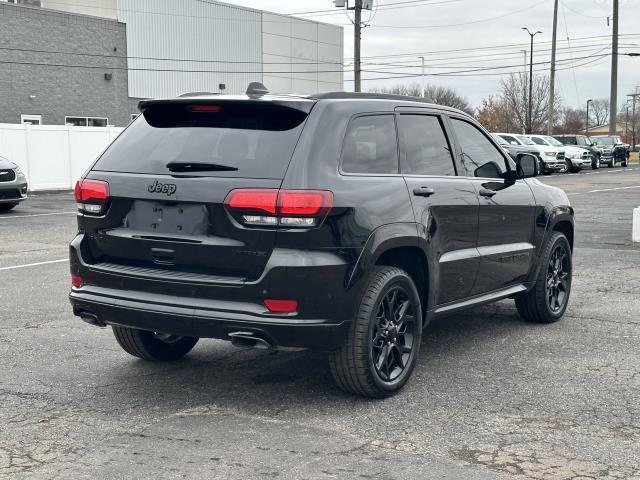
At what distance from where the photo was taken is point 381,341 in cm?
530

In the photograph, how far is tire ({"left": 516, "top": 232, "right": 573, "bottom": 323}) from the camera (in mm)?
7379

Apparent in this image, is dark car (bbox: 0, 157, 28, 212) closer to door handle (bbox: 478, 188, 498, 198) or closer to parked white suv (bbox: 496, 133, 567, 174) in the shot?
door handle (bbox: 478, 188, 498, 198)

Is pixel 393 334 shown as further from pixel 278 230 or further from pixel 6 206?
pixel 6 206

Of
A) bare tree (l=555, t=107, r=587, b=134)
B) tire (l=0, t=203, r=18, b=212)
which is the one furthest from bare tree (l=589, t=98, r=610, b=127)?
tire (l=0, t=203, r=18, b=212)

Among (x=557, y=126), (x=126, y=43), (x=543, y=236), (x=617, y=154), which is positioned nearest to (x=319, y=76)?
(x=126, y=43)

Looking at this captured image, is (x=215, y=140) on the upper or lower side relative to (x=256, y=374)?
upper

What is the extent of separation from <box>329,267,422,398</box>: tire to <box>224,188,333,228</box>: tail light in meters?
0.59

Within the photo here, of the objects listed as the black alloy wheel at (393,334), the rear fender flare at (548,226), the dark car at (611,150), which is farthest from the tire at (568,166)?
the black alloy wheel at (393,334)

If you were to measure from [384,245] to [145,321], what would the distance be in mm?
1394

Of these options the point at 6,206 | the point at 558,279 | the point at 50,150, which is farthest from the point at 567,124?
the point at 558,279

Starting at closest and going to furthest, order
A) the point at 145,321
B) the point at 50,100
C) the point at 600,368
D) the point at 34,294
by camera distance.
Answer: the point at 145,321 < the point at 600,368 < the point at 34,294 < the point at 50,100

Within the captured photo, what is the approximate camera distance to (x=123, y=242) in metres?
5.16

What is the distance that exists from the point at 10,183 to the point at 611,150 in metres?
35.4

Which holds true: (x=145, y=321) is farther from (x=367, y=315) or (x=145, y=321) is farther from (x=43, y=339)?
(x=43, y=339)
